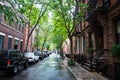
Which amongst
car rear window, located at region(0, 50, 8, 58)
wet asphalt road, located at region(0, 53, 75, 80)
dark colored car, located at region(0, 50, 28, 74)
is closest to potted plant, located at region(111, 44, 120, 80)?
wet asphalt road, located at region(0, 53, 75, 80)

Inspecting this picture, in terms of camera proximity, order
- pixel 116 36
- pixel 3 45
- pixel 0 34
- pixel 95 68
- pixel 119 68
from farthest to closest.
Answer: pixel 3 45
pixel 0 34
pixel 95 68
pixel 116 36
pixel 119 68

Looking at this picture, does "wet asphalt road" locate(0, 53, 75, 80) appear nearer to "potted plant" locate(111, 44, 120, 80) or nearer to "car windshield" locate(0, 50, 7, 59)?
"car windshield" locate(0, 50, 7, 59)

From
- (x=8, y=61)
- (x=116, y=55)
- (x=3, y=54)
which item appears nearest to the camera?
(x=116, y=55)

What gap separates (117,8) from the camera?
1155cm

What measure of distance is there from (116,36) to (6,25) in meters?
17.0

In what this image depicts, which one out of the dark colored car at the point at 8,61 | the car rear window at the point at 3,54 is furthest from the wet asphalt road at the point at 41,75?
the car rear window at the point at 3,54

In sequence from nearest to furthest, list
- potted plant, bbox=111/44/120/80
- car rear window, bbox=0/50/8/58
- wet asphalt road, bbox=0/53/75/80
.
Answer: potted plant, bbox=111/44/120/80
wet asphalt road, bbox=0/53/75/80
car rear window, bbox=0/50/8/58

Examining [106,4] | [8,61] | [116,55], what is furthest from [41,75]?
[106,4]

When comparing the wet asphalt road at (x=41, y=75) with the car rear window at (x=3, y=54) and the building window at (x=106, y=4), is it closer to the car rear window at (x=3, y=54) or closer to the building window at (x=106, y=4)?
the car rear window at (x=3, y=54)

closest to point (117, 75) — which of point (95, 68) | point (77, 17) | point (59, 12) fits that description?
point (95, 68)

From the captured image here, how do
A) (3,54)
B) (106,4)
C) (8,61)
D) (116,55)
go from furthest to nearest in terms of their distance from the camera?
(106,4)
(3,54)
(8,61)
(116,55)

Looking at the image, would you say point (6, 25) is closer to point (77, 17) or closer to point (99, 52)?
point (77, 17)

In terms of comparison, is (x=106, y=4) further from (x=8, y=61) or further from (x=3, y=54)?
(x=3, y=54)

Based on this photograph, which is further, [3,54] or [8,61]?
[3,54]
